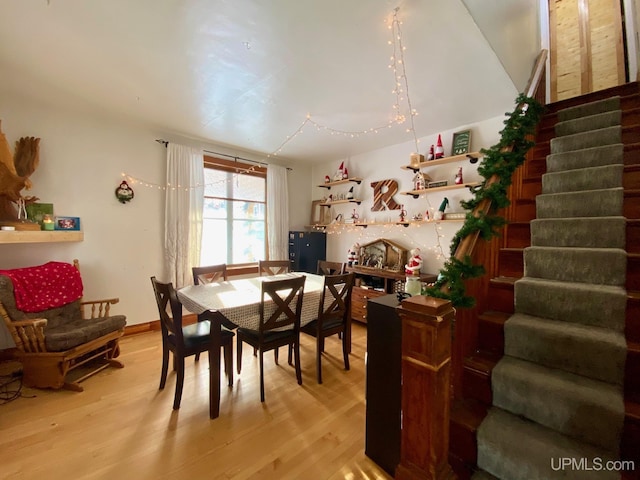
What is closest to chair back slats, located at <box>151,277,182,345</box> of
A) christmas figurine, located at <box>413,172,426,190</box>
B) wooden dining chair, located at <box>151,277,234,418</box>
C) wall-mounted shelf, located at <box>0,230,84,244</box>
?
wooden dining chair, located at <box>151,277,234,418</box>

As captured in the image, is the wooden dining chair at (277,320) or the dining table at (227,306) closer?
the dining table at (227,306)

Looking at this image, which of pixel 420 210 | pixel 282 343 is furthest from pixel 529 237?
pixel 282 343

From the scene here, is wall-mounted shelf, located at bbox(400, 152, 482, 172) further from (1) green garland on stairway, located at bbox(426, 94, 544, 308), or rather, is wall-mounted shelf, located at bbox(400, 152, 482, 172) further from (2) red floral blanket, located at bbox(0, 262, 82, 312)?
(2) red floral blanket, located at bbox(0, 262, 82, 312)

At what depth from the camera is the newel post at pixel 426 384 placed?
1.10 m

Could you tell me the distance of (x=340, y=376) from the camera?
8.17 ft

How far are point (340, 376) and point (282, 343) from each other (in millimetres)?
697

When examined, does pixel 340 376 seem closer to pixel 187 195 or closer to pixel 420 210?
pixel 420 210

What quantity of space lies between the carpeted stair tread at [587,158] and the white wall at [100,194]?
4291 mm

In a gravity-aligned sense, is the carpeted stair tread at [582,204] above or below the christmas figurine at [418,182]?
below

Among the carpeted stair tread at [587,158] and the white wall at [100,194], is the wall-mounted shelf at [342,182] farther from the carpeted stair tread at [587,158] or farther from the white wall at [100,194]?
the carpeted stair tread at [587,158]

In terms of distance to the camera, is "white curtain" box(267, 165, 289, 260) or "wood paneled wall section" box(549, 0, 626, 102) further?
"white curtain" box(267, 165, 289, 260)

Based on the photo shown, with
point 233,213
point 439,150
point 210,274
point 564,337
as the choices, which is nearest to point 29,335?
point 210,274

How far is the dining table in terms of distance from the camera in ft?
6.40

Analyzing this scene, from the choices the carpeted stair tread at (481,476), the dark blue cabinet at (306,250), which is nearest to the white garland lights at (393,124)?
the dark blue cabinet at (306,250)
